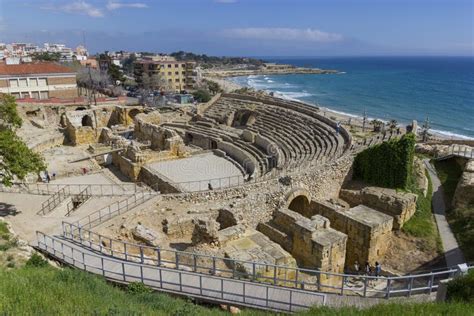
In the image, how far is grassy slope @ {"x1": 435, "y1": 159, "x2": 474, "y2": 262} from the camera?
53.5 ft

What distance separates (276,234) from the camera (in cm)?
1623

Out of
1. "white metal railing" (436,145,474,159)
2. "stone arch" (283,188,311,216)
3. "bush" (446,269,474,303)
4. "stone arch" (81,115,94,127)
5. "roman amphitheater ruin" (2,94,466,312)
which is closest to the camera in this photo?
"bush" (446,269,474,303)

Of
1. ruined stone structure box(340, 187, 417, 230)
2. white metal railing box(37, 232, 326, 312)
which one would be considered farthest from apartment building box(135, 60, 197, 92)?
white metal railing box(37, 232, 326, 312)

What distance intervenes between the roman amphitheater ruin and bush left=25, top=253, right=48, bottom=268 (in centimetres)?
101

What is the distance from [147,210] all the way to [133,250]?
321cm

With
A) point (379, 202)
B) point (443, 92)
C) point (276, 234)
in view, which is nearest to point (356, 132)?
point (379, 202)

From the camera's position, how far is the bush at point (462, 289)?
8922mm

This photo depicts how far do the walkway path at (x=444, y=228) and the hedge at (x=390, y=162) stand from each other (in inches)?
81.6

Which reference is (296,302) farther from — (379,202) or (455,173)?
(455,173)

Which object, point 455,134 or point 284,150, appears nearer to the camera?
point 284,150

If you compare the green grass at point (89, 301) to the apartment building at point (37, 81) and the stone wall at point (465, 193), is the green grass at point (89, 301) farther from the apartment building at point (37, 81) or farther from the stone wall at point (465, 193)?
the apartment building at point (37, 81)

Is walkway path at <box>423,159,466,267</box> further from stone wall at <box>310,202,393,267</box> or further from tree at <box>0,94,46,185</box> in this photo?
tree at <box>0,94,46,185</box>

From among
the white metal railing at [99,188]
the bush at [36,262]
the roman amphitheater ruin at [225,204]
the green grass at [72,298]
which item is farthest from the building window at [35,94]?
the green grass at [72,298]

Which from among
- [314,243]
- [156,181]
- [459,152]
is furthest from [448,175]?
[156,181]
